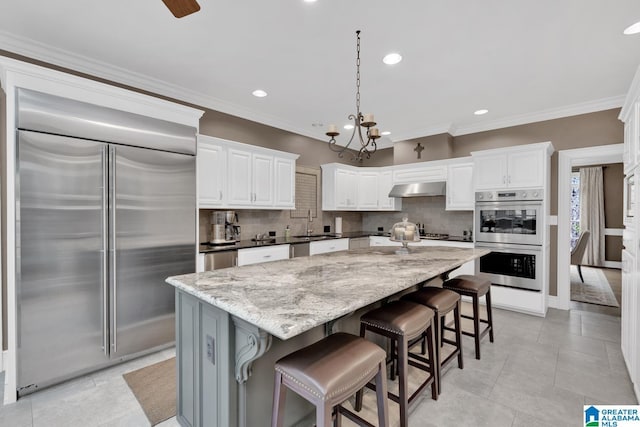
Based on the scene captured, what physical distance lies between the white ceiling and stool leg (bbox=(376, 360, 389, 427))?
2355mm

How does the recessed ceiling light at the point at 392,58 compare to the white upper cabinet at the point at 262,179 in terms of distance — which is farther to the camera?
the white upper cabinet at the point at 262,179

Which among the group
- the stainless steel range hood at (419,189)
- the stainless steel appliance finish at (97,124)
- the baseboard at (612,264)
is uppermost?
the stainless steel appliance finish at (97,124)

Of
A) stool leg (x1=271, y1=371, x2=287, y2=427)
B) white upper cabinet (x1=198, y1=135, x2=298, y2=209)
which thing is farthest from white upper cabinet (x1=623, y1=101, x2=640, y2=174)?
white upper cabinet (x1=198, y1=135, x2=298, y2=209)

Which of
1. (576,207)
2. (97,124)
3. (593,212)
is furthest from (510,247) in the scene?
(576,207)

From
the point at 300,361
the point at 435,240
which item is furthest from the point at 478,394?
the point at 435,240

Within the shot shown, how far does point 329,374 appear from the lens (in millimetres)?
1196

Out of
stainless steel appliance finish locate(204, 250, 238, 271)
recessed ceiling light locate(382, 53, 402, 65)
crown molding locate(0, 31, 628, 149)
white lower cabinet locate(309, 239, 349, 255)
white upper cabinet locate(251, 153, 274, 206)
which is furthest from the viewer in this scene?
white lower cabinet locate(309, 239, 349, 255)

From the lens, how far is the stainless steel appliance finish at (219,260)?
316 cm

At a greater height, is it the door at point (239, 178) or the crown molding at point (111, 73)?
the crown molding at point (111, 73)

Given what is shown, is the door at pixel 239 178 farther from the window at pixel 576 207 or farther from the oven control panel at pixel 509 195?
the window at pixel 576 207

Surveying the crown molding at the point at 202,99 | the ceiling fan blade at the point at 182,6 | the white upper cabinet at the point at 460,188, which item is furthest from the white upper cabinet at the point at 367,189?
the ceiling fan blade at the point at 182,6

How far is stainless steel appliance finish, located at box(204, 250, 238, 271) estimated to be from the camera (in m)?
3.16

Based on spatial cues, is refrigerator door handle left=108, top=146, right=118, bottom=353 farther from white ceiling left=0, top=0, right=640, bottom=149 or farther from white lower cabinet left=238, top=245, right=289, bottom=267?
white lower cabinet left=238, top=245, right=289, bottom=267

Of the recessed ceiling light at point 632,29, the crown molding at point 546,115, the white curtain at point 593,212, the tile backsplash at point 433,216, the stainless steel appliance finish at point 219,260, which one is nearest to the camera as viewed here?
the recessed ceiling light at point 632,29
